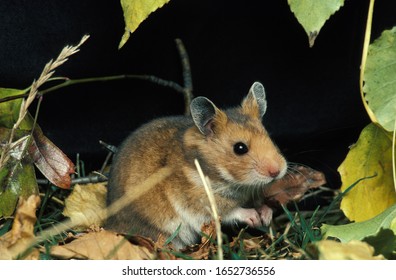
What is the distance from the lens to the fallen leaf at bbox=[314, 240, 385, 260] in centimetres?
276

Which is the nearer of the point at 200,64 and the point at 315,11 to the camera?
the point at 315,11

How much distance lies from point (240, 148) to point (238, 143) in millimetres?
29

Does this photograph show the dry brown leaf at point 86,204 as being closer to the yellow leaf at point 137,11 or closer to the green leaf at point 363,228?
the yellow leaf at point 137,11

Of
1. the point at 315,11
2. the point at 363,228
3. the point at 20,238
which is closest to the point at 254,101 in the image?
the point at 315,11

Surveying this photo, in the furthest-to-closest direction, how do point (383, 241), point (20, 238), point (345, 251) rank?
point (20, 238)
point (383, 241)
point (345, 251)

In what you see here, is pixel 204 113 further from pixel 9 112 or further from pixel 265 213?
pixel 9 112

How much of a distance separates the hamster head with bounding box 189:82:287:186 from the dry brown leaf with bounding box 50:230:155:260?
23.7 inches

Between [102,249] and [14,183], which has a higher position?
[14,183]

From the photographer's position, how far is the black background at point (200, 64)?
430 cm

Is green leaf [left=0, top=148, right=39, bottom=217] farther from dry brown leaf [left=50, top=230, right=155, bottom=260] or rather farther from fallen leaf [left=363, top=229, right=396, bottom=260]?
fallen leaf [left=363, top=229, right=396, bottom=260]

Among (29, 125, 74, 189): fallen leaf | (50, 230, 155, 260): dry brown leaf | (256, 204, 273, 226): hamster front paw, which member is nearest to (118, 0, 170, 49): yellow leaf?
(29, 125, 74, 189): fallen leaf

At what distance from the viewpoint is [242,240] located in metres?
3.48

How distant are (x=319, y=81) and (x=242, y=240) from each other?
4.65 feet

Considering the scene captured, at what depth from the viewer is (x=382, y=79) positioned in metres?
3.41
